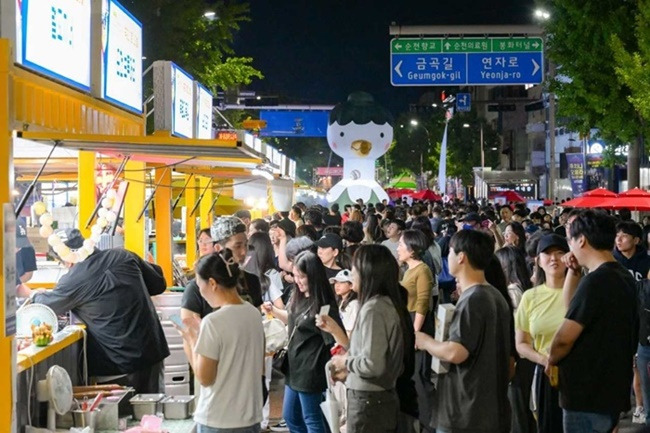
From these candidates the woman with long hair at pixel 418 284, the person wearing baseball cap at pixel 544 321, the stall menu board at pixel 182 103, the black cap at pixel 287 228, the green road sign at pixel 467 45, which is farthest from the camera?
the green road sign at pixel 467 45

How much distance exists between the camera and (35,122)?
20.6 feet

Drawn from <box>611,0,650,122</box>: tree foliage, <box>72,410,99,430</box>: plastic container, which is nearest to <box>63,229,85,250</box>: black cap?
<box>72,410,99,430</box>: plastic container

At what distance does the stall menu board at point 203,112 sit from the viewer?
49.3ft

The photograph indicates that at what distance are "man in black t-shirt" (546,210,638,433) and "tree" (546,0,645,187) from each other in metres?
19.3

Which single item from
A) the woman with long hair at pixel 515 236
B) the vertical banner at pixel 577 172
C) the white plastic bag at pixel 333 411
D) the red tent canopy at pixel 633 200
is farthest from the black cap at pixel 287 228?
the vertical banner at pixel 577 172

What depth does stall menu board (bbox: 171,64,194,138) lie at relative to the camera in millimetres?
12875

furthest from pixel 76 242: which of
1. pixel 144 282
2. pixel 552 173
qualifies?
pixel 552 173

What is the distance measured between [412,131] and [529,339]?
104195 mm

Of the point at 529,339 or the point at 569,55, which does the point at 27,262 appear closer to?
the point at 529,339

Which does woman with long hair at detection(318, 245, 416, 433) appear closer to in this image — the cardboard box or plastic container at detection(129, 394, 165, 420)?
the cardboard box

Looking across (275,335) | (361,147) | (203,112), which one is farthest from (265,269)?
(361,147)

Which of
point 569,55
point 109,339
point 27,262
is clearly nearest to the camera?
point 109,339

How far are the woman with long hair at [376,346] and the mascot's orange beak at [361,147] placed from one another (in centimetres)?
3147

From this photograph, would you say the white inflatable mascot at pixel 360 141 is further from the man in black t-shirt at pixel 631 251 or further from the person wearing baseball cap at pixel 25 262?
the man in black t-shirt at pixel 631 251
